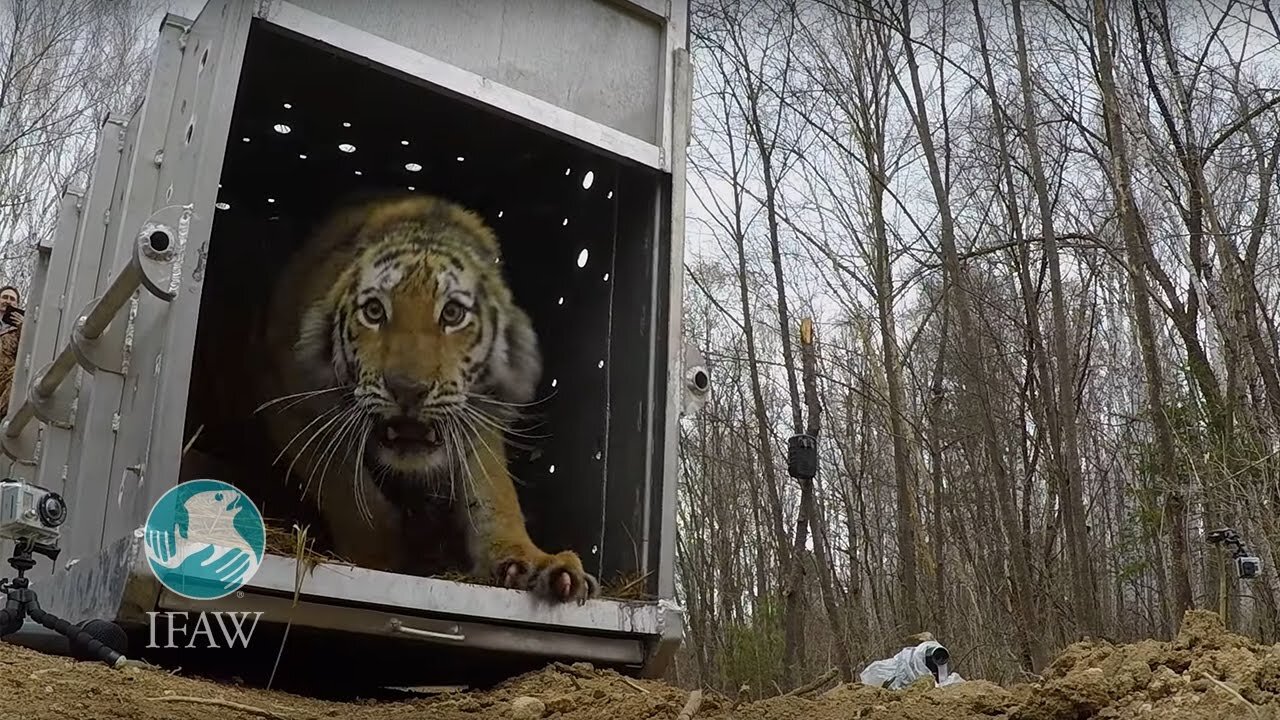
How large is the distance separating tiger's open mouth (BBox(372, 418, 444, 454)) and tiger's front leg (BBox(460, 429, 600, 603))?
0.52ft

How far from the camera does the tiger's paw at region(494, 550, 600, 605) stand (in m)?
3.19

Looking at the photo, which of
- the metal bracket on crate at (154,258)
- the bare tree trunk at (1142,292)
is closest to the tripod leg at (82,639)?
the metal bracket on crate at (154,258)

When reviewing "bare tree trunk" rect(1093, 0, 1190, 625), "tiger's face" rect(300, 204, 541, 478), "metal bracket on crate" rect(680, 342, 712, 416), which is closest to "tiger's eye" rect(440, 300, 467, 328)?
"tiger's face" rect(300, 204, 541, 478)

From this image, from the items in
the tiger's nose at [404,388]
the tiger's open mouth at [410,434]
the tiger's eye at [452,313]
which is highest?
the tiger's eye at [452,313]

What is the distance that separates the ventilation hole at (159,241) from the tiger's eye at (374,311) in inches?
52.6

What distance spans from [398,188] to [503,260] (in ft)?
2.12

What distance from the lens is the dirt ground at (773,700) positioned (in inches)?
77.9

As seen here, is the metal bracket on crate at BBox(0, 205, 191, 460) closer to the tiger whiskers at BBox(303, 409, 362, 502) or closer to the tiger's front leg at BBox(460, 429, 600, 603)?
the tiger whiskers at BBox(303, 409, 362, 502)

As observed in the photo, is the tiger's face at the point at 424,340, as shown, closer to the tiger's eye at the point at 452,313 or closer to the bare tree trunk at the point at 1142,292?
the tiger's eye at the point at 452,313

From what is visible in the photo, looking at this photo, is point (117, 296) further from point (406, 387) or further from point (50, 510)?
point (406, 387)

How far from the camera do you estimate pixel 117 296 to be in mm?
2852

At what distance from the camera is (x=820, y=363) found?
1415cm

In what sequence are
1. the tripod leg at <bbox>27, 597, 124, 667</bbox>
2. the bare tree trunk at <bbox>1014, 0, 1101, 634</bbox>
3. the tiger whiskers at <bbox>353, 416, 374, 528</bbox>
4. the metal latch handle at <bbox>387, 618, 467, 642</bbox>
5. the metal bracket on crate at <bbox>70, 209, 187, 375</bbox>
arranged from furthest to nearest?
the bare tree trunk at <bbox>1014, 0, 1101, 634</bbox>
the tiger whiskers at <bbox>353, 416, 374, 528</bbox>
the metal latch handle at <bbox>387, 618, 467, 642</bbox>
the metal bracket on crate at <bbox>70, 209, 187, 375</bbox>
the tripod leg at <bbox>27, 597, 124, 667</bbox>

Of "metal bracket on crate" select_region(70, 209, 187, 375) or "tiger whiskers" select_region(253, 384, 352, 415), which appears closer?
"metal bracket on crate" select_region(70, 209, 187, 375)
